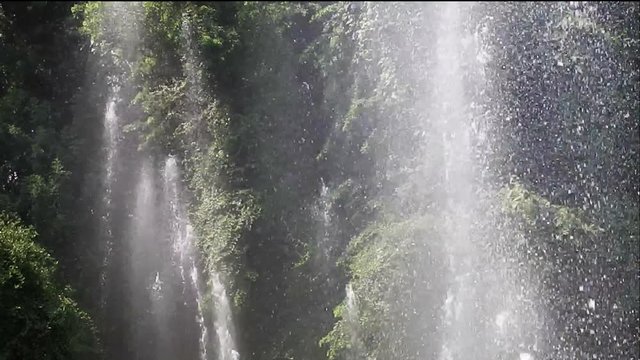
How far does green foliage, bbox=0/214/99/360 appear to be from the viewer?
753cm

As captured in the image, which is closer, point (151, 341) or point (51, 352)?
point (51, 352)

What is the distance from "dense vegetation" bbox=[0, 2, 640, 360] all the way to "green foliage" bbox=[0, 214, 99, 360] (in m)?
0.03

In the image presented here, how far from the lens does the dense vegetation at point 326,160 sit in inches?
344

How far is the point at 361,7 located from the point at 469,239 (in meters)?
4.26

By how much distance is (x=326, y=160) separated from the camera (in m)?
10.2

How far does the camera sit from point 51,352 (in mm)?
7812

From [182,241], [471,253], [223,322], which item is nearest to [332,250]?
[223,322]

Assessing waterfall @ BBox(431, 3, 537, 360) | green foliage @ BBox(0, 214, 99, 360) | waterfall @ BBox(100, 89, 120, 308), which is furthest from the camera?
waterfall @ BBox(100, 89, 120, 308)

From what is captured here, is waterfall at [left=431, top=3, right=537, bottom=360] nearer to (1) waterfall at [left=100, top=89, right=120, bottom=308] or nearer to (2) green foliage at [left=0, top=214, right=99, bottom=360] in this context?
(2) green foliage at [left=0, top=214, right=99, bottom=360]

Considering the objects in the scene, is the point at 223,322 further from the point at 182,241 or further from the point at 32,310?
the point at 32,310

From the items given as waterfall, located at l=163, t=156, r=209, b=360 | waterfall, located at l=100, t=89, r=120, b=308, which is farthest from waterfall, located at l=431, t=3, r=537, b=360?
waterfall, located at l=100, t=89, r=120, b=308

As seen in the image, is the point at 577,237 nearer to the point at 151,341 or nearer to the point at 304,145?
the point at 304,145

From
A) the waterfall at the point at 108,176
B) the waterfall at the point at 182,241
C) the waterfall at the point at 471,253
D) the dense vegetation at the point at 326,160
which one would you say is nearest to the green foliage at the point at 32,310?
the dense vegetation at the point at 326,160

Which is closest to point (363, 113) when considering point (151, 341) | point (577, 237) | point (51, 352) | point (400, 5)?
point (400, 5)
